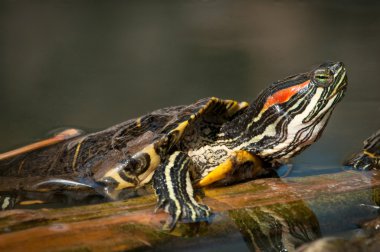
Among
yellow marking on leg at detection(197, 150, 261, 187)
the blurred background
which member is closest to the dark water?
the blurred background

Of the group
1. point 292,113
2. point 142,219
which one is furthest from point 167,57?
point 142,219

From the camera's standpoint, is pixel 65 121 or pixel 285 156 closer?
pixel 285 156

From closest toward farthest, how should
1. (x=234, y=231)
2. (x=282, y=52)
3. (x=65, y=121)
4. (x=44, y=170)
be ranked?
(x=234, y=231), (x=44, y=170), (x=65, y=121), (x=282, y=52)

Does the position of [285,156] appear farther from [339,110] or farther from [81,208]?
[339,110]

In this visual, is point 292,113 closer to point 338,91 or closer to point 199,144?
point 338,91

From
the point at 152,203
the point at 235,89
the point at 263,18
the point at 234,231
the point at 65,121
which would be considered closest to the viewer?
the point at 234,231

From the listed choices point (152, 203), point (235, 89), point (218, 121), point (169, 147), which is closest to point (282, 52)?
point (235, 89)

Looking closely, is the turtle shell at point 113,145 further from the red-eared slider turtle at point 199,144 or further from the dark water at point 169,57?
the dark water at point 169,57

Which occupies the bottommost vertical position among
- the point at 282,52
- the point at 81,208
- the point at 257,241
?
the point at 257,241
